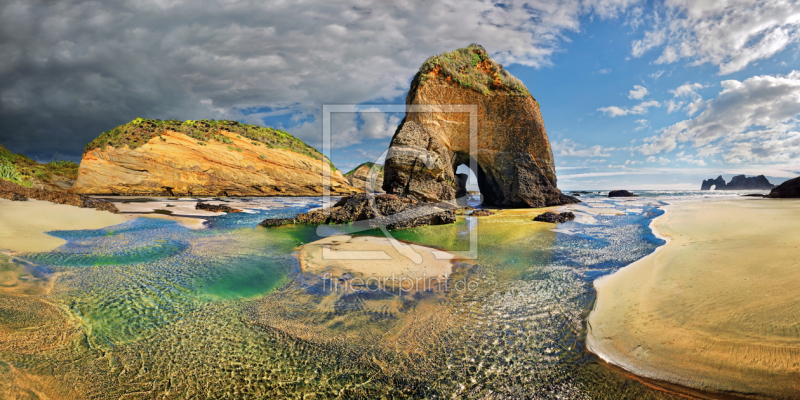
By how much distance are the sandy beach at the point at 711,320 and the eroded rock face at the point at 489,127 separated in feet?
38.2

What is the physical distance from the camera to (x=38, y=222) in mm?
7746

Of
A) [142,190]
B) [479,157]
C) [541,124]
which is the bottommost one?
[142,190]

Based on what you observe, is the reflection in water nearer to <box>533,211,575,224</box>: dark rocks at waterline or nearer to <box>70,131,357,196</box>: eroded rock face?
<box>533,211,575,224</box>: dark rocks at waterline

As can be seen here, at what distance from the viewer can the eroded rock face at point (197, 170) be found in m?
25.9

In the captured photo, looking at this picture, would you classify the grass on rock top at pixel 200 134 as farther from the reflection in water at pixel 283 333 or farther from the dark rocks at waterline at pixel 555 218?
the dark rocks at waterline at pixel 555 218

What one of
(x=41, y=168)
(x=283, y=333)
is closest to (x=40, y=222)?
(x=283, y=333)

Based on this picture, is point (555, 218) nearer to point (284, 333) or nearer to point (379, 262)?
point (379, 262)

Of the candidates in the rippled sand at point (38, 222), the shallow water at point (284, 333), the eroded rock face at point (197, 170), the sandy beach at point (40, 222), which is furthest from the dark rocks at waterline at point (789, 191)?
the eroded rock face at point (197, 170)

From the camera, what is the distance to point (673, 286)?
412 centimetres

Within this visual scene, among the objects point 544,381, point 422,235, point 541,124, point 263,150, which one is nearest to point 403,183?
point 422,235

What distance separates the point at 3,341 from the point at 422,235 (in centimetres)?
828

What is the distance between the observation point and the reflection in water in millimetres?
2404

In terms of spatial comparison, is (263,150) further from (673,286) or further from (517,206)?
(673,286)

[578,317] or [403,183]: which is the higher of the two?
[403,183]
